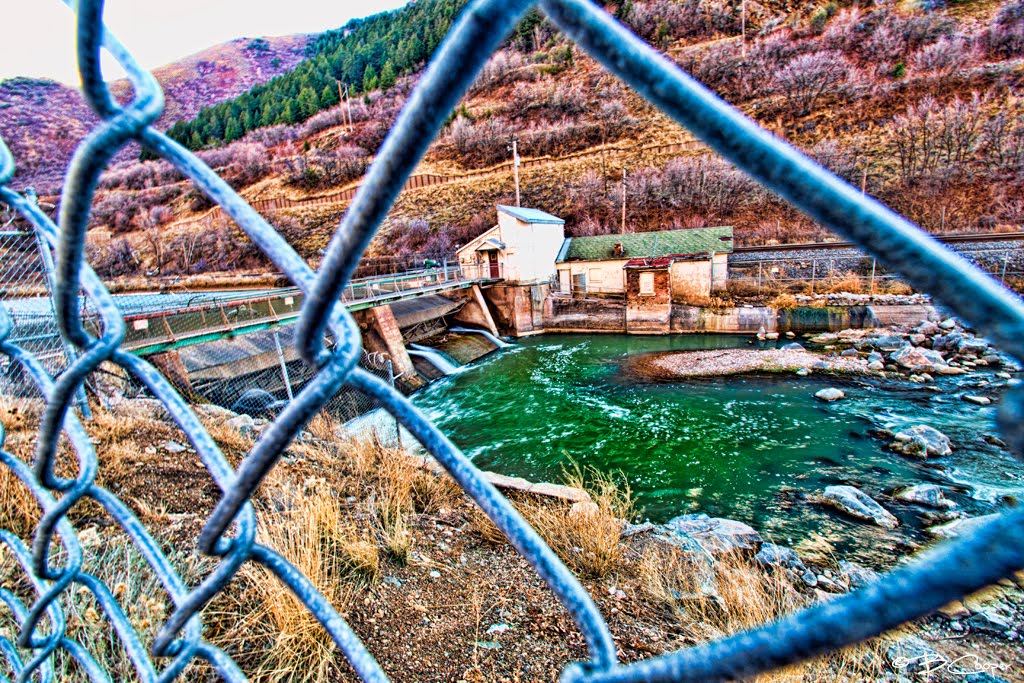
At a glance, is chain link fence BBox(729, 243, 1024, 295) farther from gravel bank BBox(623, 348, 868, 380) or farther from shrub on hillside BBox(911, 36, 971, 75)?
shrub on hillside BBox(911, 36, 971, 75)

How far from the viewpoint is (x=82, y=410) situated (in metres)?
4.78

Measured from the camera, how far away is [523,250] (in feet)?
68.2

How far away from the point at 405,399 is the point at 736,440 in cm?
1008

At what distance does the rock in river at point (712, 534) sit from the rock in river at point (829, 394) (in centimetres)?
635

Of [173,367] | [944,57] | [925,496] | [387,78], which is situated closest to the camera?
[925,496]

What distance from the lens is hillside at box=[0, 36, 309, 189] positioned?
52.0 meters

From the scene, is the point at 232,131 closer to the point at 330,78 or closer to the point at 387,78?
the point at 330,78

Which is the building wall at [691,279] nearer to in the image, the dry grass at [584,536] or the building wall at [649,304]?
the building wall at [649,304]

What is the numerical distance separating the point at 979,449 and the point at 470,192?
35.3m

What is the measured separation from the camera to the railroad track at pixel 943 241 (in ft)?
61.2

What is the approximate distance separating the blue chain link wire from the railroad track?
827 inches

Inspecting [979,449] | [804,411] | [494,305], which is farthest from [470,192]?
[979,449]

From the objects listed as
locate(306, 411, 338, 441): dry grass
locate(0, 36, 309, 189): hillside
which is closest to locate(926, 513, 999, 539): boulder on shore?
locate(306, 411, 338, 441): dry grass

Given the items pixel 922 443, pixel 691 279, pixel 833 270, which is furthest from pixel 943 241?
pixel 922 443
